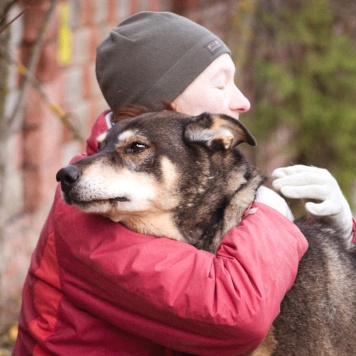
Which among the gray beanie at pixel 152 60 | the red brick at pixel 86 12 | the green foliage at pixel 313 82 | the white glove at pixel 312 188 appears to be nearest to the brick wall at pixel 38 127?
the red brick at pixel 86 12

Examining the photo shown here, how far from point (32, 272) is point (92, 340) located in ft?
1.35

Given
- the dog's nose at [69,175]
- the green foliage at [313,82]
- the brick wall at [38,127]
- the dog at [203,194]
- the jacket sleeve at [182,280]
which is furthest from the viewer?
the green foliage at [313,82]

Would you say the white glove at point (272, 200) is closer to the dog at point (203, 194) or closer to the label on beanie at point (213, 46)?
the dog at point (203, 194)

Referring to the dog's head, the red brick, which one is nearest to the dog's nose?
the dog's head

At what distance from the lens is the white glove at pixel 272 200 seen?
3.62 meters

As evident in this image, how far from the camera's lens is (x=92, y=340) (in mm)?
3488

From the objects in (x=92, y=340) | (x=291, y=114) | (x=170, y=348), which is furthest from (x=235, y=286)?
(x=291, y=114)

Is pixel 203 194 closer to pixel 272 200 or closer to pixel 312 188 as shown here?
pixel 272 200

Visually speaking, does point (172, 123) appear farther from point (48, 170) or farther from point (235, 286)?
point (48, 170)

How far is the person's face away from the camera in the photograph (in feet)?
12.6

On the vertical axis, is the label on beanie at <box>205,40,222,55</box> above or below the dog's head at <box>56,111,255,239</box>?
above

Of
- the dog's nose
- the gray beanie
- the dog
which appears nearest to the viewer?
the dog's nose

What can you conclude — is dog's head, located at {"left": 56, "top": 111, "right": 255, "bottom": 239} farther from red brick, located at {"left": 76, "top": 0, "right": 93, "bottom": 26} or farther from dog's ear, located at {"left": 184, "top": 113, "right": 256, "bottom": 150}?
red brick, located at {"left": 76, "top": 0, "right": 93, "bottom": 26}

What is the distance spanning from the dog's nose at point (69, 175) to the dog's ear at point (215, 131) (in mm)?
507
